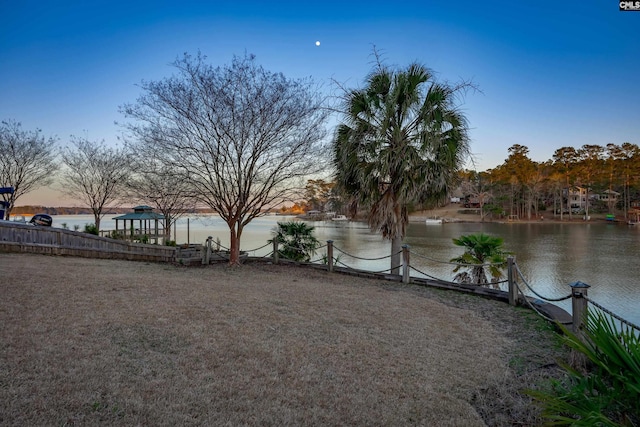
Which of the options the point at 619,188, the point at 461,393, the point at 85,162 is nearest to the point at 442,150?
the point at 461,393

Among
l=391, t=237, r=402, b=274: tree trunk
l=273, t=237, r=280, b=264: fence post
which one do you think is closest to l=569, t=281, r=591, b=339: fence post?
l=391, t=237, r=402, b=274: tree trunk

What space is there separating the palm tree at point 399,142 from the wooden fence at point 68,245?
8.19 m

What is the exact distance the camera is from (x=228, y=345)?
404 cm

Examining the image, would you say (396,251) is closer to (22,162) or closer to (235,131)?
(235,131)

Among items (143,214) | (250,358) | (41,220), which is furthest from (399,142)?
(143,214)

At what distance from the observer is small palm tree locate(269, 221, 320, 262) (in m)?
13.0

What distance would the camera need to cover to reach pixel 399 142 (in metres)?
10.0

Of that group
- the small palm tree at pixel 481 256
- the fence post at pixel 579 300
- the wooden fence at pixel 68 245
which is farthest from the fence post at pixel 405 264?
the wooden fence at pixel 68 245

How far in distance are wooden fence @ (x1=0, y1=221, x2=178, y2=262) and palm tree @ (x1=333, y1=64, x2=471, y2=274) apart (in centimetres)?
819

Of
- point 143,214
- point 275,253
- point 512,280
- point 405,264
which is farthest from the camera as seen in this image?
point 143,214

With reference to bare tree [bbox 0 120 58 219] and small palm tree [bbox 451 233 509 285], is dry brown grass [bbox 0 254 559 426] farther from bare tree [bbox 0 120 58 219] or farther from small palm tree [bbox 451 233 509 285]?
bare tree [bbox 0 120 58 219]

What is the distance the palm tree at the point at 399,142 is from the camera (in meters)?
9.84

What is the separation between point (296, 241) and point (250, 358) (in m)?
9.45

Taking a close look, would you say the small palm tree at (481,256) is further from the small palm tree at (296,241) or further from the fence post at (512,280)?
the small palm tree at (296,241)
